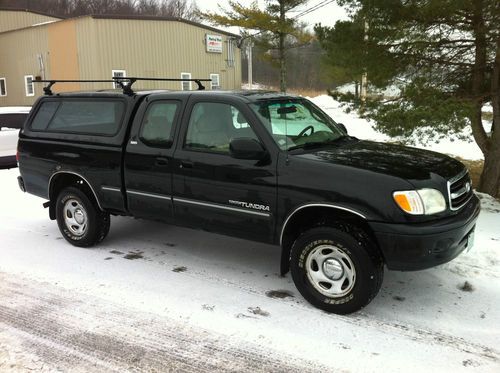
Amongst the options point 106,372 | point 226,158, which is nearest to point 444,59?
point 226,158

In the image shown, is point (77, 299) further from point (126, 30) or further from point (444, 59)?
point (126, 30)

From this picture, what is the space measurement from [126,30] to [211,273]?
87.6 ft

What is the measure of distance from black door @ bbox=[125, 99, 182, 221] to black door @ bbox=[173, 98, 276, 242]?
14cm

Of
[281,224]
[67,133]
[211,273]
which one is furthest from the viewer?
[67,133]

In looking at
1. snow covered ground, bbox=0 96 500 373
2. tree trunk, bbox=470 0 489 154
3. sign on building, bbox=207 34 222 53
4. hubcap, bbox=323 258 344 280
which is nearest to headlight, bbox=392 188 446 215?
hubcap, bbox=323 258 344 280

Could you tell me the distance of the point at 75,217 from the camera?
5.66m

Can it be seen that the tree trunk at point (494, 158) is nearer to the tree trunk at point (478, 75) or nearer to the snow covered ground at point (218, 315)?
the tree trunk at point (478, 75)

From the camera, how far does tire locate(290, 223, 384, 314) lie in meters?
3.74

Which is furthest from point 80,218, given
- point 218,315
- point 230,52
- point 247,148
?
point 230,52

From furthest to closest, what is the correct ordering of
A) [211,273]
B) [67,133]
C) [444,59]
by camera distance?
[444,59], [67,133], [211,273]

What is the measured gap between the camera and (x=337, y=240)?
3799mm

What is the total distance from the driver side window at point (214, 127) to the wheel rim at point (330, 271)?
1.20 metres

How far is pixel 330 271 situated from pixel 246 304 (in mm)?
773

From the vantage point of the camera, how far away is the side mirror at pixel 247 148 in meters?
3.99
